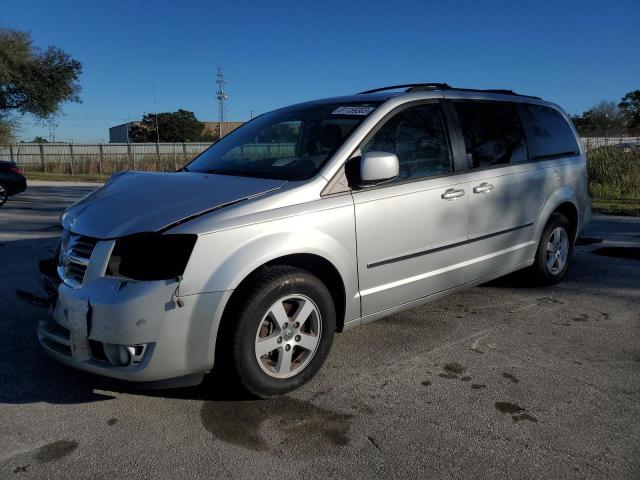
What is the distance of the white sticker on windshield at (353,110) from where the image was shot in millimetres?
3833

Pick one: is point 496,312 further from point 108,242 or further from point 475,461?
point 108,242

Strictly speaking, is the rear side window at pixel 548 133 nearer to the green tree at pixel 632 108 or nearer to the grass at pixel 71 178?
the grass at pixel 71 178

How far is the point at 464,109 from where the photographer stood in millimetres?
4422

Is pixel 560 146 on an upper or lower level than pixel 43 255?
upper

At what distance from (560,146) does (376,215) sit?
9.04ft

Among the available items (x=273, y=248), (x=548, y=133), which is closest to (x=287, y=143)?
(x=273, y=248)

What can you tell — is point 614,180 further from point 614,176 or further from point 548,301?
point 548,301

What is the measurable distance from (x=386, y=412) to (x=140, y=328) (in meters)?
1.36

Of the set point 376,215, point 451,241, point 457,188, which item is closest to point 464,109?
point 457,188

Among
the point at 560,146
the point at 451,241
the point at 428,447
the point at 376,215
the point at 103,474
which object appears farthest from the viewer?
the point at 560,146

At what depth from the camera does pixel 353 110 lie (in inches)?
155

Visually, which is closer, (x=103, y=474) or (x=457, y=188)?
(x=103, y=474)

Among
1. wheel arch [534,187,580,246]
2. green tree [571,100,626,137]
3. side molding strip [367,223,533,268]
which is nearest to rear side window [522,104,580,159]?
wheel arch [534,187,580,246]

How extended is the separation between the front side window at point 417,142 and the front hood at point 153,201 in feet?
2.85
